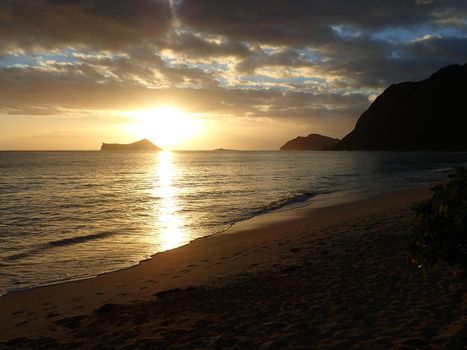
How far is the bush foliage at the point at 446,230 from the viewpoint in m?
4.95

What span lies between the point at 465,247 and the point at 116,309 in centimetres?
679

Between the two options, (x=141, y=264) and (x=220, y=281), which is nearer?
(x=220, y=281)

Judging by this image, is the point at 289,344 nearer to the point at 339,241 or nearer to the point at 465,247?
the point at 465,247

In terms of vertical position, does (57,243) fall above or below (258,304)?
below

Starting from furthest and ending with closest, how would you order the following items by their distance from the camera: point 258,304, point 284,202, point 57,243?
1. point 284,202
2. point 57,243
3. point 258,304

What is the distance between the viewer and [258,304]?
27.8ft

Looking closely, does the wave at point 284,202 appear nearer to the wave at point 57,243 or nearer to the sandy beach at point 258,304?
the wave at point 57,243

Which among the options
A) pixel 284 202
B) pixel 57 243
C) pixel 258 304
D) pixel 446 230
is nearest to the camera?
pixel 446 230

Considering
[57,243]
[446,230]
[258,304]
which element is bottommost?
[57,243]

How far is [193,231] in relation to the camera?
19922 mm

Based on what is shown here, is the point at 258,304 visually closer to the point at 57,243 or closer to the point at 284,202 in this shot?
the point at 57,243

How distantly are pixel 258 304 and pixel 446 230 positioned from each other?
4.46 metres

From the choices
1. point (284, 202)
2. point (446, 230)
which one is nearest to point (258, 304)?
point (446, 230)

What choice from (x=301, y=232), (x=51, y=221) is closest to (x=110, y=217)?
(x=51, y=221)
